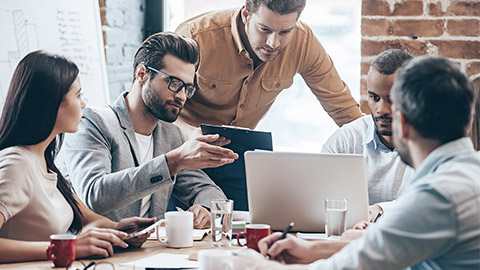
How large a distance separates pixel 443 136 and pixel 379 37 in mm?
1961

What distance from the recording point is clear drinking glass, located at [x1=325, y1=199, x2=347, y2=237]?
1.80m

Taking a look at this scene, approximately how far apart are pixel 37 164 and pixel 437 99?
1116mm

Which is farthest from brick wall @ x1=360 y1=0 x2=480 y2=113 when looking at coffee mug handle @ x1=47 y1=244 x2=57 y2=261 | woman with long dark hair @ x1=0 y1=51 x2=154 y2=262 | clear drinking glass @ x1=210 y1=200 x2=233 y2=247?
coffee mug handle @ x1=47 y1=244 x2=57 y2=261

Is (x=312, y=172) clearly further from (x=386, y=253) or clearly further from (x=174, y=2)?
(x=174, y=2)

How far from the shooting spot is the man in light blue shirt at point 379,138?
2.37 meters

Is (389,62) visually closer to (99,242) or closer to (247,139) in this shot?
(247,139)

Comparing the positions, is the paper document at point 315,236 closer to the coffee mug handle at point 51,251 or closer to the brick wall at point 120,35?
the coffee mug handle at point 51,251

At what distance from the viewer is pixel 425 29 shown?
304 centimetres

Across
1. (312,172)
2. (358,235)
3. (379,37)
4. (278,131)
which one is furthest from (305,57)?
(358,235)

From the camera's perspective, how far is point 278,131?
3846 millimetres

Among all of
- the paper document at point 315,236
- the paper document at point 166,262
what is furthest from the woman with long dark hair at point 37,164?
the paper document at point 315,236

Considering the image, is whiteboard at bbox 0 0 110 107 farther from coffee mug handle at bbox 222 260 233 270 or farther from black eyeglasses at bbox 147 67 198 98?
coffee mug handle at bbox 222 260 233 270

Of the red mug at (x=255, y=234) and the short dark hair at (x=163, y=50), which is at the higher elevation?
the short dark hair at (x=163, y=50)

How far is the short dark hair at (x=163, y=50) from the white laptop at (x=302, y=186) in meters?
0.72
